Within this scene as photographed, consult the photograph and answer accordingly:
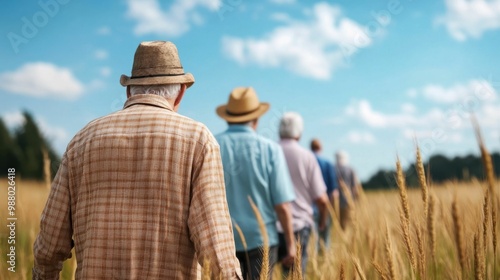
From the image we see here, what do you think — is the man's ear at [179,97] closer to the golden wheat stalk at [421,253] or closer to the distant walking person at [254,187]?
the golden wheat stalk at [421,253]

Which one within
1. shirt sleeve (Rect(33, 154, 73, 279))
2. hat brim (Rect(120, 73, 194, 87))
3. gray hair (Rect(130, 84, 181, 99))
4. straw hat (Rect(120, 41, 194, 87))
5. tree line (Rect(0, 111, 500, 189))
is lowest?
shirt sleeve (Rect(33, 154, 73, 279))

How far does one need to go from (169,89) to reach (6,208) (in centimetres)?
188

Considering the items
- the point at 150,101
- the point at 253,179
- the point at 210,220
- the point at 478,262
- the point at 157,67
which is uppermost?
the point at 157,67

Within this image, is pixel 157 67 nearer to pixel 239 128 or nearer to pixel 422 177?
pixel 422 177

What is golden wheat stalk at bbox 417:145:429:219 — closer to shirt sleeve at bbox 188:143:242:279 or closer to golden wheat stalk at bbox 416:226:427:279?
golden wheat stalk at bbox 416:226:427:279

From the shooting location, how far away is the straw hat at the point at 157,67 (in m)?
2.17

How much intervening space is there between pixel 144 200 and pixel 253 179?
1960 millimetres

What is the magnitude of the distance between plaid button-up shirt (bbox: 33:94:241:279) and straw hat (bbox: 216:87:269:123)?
6.87 ft

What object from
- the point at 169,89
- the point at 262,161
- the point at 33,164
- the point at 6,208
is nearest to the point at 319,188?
the point at 262,161

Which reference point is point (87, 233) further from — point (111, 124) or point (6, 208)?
point (6, 208)

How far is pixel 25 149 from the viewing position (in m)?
32.8

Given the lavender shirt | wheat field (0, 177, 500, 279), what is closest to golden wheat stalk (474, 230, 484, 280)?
wheat field (0, 177, 500, 279)

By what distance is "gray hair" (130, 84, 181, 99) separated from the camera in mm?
2158

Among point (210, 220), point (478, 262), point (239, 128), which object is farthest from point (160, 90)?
point (239, 128)
